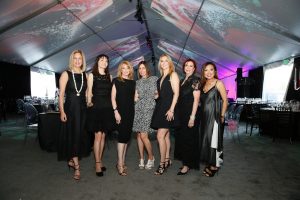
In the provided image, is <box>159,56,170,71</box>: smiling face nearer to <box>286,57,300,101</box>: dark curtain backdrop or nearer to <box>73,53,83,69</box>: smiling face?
<box>73,53,83,69</box>: smiling face

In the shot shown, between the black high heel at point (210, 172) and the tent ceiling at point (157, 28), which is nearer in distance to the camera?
the black high heel at point (210, 172)

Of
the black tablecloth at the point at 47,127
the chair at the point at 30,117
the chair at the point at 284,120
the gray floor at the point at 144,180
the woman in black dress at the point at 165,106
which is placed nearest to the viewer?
the gray floor at the point at 144,180

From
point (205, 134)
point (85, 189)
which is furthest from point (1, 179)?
point (205, 134)

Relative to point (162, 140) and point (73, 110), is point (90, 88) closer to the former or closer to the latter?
point (73, 110)

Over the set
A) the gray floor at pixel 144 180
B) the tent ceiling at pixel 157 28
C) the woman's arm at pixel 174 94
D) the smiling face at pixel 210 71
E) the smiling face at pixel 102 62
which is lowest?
the gray floor at pixel 144 180

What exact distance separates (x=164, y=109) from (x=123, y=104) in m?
0.56

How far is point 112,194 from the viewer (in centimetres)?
267

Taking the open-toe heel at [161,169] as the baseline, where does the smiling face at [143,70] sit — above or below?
above

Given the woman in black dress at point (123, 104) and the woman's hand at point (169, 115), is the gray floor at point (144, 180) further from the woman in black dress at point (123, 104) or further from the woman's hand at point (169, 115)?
the woman's hand at point (169, 115)

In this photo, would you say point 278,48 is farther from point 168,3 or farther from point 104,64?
point 104,64

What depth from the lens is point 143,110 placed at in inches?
139

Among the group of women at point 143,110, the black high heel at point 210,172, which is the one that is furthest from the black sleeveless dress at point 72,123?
the black high heel at point 210,172

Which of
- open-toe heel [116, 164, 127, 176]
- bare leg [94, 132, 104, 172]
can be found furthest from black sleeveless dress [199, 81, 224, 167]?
bare leg [94, 132, 104, 172]

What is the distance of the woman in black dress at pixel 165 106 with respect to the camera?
329cm
